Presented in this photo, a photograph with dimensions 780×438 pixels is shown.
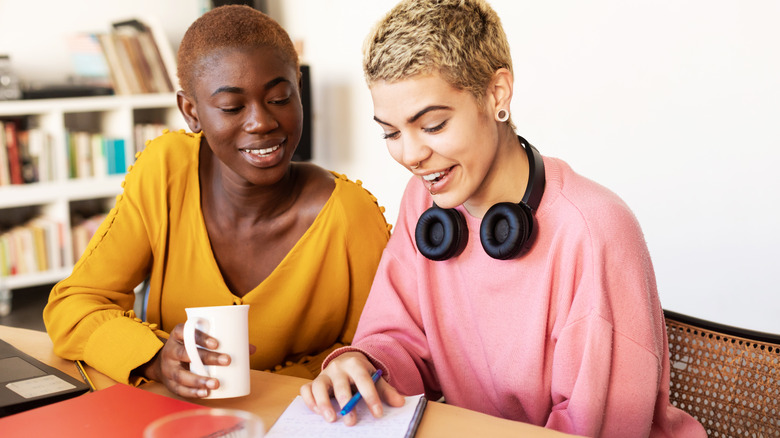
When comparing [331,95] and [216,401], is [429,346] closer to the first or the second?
[216,401]

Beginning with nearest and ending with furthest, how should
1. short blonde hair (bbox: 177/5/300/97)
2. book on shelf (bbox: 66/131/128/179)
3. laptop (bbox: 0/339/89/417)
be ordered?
laptop (bbox: 0/339/89/417)
short blonde hair (bbox: 177/5/300/97)
book on shelf (bbox: 66/131/128/179)

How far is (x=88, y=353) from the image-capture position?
124 cm

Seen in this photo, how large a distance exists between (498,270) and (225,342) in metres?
0.50

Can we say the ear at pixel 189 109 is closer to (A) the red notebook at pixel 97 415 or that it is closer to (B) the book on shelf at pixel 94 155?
(A) the red notebook at pixel 97 415

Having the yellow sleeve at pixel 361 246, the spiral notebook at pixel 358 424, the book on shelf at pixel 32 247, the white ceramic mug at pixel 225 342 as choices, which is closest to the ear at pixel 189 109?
the yellow sleeve at pixel 361 246

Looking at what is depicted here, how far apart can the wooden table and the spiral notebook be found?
0.07 feet

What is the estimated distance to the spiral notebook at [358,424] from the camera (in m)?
0.93

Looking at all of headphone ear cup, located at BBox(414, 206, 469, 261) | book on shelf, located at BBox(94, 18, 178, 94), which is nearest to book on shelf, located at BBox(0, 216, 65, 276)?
book on shelf, located at BBox(94, 18, 178, 94)

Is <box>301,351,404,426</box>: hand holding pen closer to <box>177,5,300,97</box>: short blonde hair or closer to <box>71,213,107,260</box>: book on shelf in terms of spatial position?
<box>177,5,300,97</box>: short blonde hair

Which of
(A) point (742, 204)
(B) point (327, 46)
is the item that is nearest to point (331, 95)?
(B) point (327, 46)

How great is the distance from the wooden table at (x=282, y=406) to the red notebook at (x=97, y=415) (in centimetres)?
9

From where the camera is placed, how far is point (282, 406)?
107cm

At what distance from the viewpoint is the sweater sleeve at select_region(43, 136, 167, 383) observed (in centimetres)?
121

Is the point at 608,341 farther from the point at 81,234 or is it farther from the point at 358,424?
the point at 81,234
